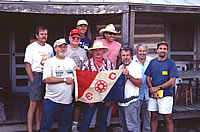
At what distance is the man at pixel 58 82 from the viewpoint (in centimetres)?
407

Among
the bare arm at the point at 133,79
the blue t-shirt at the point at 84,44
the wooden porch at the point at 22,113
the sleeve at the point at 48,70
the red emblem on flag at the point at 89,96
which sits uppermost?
the blue t-shirt at the point at 84,44

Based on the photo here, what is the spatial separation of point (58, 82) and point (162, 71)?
A: 1.83 meters

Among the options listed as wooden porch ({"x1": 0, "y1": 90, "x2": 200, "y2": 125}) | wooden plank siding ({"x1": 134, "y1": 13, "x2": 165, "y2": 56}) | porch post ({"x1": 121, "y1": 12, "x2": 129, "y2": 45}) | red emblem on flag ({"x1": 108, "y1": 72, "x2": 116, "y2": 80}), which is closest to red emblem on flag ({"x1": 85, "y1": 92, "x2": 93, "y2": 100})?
red emblem on flag ({"x1": 108, "y1": 72, "x2": 116, "y2": 80})

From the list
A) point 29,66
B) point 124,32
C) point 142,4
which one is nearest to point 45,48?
point 29,66

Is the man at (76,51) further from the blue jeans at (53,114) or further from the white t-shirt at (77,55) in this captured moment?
the blue jeans at (53,114)

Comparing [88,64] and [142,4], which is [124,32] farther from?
[88,64]

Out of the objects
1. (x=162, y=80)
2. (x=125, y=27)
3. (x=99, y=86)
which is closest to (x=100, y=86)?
(x=99, y=86)

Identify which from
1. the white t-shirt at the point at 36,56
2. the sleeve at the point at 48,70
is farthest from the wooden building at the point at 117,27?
the sleeve at the point at 48,70

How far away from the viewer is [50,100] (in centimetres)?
414

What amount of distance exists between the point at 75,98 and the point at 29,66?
3.21 feet

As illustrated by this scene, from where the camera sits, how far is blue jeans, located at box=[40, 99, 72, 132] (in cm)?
414

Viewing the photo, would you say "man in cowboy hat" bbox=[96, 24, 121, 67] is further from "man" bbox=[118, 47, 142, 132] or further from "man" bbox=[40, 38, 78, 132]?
"man" bbox=[40, 38, 78, 132]

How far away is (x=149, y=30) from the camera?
785 centimetres

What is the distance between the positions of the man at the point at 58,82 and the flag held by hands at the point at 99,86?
0.18 m
